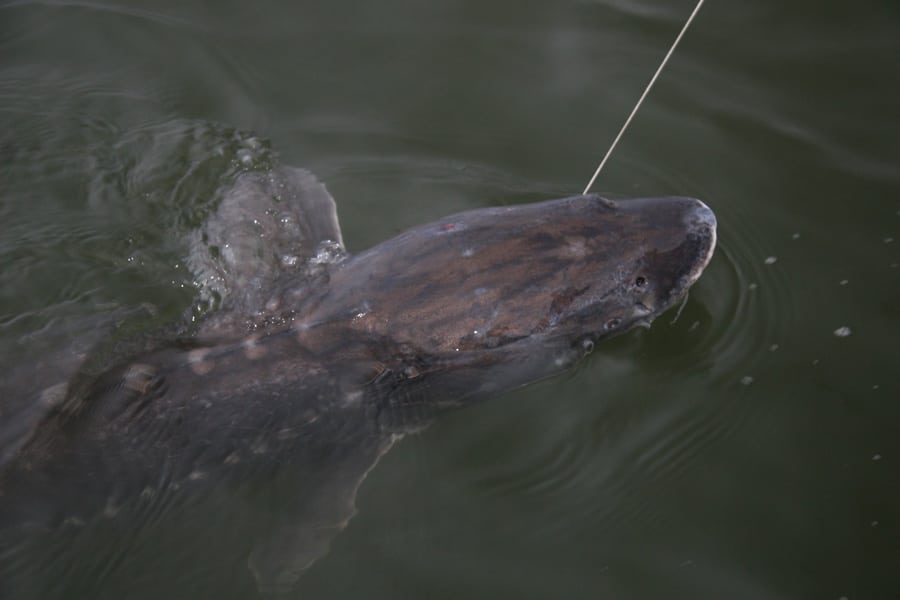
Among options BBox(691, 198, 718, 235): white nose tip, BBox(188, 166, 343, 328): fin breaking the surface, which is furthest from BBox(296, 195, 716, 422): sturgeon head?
BBox(188, 166, 343, 328): fin breaking the surface

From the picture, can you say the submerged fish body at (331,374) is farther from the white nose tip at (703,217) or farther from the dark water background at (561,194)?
the dark water background at (561,194)

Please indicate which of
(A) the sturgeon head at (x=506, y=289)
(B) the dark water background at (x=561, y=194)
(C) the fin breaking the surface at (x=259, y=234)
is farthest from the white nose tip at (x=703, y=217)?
(C) the fin breaking the surface at (x=259, y=234)

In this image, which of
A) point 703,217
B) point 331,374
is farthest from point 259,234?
point 703,217

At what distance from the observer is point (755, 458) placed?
393cm

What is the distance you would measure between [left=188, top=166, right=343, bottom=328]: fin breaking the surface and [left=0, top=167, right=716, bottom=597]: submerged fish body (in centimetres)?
37

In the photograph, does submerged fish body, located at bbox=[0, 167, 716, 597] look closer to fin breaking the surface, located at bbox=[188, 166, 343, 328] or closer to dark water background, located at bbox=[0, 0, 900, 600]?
dark water background, located at bbox=[0, 0, 900, 600]

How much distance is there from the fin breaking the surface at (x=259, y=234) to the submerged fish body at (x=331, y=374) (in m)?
0.37

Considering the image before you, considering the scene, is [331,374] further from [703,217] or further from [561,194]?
[561,194]

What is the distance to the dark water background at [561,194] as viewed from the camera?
3730 mm

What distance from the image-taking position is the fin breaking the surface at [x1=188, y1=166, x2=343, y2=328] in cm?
435

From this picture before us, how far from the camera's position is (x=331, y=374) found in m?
3.70

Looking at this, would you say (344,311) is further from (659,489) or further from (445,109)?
(445,109)

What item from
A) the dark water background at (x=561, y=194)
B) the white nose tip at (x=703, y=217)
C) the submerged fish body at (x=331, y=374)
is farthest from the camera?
the white nose tip at (x=703, y=217)

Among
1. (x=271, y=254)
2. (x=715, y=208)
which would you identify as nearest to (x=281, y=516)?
(x=271, y=254)
